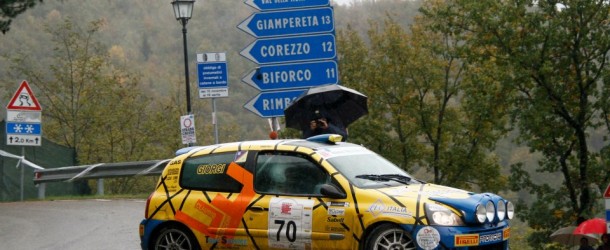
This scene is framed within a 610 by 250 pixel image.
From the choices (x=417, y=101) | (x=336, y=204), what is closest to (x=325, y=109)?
(x=336, y=204)

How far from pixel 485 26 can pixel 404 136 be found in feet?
74.2

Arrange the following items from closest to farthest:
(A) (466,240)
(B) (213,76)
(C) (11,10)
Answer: (A) (466,240)
(B) (213,76)
(C) (11,10)

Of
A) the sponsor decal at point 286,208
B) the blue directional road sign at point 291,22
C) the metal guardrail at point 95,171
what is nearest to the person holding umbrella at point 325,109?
the blue directional road sign at point 291,22

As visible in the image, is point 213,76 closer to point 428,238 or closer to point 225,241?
point 225,241

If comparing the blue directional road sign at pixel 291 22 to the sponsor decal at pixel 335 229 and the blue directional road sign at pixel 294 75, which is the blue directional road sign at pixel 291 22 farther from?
the sponsor decal at pixel 335 229

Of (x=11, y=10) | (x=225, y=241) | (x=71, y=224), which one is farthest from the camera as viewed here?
(x=11, y=10)

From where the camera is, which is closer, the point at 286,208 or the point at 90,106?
the point at 286,208

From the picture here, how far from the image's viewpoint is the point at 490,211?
10.7m

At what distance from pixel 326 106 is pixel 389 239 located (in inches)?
191

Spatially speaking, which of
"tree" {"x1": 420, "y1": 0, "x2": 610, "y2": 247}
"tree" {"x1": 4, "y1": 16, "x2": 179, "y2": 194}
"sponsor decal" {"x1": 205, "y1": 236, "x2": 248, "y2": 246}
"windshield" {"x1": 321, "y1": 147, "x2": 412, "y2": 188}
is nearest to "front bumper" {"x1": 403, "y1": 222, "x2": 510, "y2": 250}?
"windshield" {"x1": 321, "y1": 147, "x2": 412, "y2": 188}

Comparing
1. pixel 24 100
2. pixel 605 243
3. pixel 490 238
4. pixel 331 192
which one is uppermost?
pixel 24 100

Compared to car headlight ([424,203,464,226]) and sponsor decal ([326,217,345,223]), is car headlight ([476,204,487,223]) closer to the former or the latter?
car headlight ([424,203,464,226])

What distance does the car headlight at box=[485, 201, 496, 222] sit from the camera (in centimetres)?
1064

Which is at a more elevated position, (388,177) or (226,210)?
(388,177)
